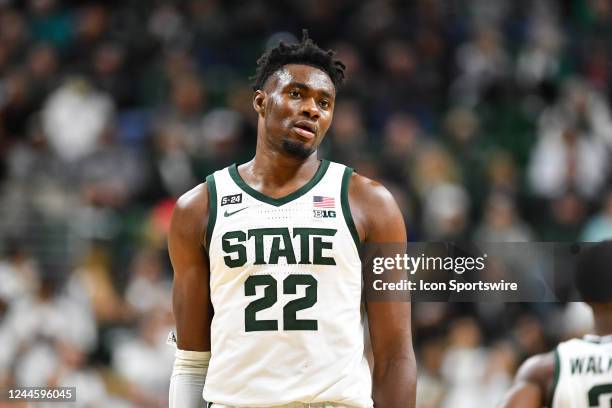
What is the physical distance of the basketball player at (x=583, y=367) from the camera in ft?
14.4

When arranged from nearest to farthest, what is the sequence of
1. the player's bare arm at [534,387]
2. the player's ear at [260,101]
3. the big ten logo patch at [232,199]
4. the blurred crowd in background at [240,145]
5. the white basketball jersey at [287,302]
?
the white basketball jersey at [287,302]
the big ten logo patch at [232,199]
the player's ear at [260,101]
the player's bare arm at [534,387]
the blurred crowd in background at [240,145]

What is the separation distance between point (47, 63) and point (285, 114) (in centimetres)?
808

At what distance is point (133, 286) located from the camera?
9414 mm

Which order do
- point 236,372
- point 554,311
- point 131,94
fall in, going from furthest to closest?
point 131,94 < point 554,311 < point 236,372

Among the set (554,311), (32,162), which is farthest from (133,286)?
(554,311)

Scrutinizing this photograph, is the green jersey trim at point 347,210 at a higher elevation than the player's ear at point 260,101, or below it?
below

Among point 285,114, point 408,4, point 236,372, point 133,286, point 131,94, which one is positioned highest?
point 408,4

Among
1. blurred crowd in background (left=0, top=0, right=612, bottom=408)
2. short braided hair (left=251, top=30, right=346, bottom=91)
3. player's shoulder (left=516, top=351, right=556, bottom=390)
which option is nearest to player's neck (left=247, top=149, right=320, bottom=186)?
short braided hair (left=251, top=30, right=346, bottom=91)

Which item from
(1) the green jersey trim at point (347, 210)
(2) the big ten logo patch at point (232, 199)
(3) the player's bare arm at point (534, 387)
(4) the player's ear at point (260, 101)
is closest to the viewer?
(1) the green jersey trim at point (347, 210)

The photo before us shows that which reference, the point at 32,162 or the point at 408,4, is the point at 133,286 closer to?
the point at 32,162

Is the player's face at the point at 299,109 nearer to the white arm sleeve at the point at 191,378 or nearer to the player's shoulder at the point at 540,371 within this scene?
the white arm sleeve at the point at 191,378

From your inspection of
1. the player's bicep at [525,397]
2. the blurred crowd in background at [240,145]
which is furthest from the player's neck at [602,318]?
the blurred crowd in background at [240,145]

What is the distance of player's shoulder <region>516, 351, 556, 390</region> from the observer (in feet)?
14.8

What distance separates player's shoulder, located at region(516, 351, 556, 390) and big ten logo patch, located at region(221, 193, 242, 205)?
1.52 m
